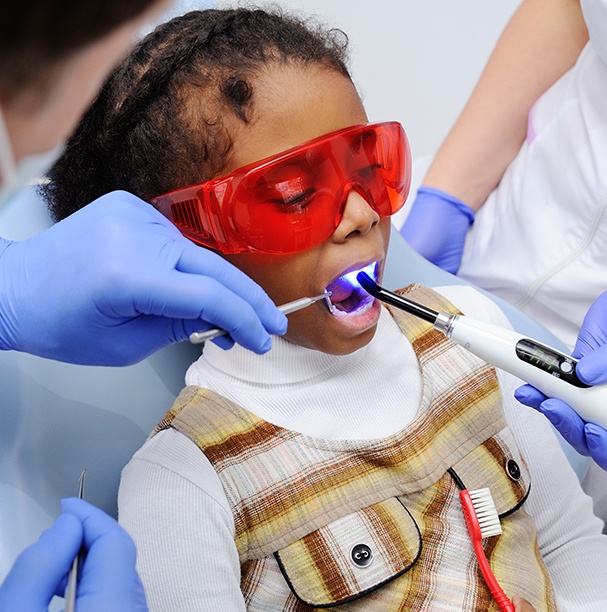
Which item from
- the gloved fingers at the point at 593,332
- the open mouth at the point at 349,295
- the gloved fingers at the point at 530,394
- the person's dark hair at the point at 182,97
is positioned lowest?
the gloved fingers at the point at 530,394

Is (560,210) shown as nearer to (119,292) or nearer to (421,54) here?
(119,292)

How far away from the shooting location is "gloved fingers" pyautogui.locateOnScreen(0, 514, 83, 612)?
31.9 inches

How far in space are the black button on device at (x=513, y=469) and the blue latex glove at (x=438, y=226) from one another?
0.61m

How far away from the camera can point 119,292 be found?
2.96 feet

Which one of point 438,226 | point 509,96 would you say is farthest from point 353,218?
point 509,96

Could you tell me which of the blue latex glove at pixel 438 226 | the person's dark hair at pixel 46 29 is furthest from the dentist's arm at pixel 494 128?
the person's dark hair at pixel 46 29

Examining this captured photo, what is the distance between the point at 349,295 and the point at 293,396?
0.15 metres

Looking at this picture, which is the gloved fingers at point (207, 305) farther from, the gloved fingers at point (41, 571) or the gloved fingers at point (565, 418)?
the gloved fingers at point (565, 418)

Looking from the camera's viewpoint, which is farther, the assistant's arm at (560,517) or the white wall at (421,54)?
the white wall at (421,54)

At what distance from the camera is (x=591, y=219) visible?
4.76 feet

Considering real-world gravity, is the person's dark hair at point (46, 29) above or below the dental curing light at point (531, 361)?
above

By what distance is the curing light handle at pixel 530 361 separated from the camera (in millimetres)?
1019

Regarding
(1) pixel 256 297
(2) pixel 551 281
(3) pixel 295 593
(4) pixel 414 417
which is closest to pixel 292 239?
(1) pixel 256 297

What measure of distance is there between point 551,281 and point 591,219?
0.13 meters
